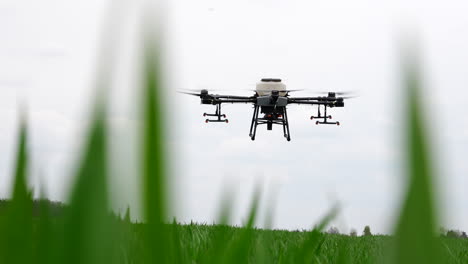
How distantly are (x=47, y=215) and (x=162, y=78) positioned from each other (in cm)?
42

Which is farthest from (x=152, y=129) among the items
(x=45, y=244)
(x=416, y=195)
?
(x=45, y=244)

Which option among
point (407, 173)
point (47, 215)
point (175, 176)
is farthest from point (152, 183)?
point (47, 215)

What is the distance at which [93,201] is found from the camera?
0.38m

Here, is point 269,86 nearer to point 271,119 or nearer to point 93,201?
point 271,119

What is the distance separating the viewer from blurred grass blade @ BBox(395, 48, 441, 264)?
318mm

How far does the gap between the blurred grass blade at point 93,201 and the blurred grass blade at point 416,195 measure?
7.5 inches

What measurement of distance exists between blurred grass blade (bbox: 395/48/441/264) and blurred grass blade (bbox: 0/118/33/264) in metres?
0.32

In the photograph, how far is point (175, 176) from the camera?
34 centimetres

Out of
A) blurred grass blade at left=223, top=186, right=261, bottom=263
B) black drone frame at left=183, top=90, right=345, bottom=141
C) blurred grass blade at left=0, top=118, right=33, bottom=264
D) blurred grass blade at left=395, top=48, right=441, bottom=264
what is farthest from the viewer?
black drone frame at left=183, top=90, right=345, bottom=141

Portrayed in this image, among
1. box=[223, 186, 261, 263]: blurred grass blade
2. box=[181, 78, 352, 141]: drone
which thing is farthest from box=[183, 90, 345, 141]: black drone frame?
box=[223, 186, 261, 263]: blurred grass blade

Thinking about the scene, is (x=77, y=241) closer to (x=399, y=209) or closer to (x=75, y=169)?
(x=75, y=169)

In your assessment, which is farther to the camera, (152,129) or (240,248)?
(240,248)

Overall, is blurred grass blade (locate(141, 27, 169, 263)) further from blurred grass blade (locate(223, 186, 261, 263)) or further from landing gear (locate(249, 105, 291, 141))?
landing gear (locate(249, 105, 291, 141))

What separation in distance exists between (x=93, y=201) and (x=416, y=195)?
0.20 meters
